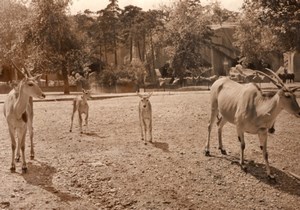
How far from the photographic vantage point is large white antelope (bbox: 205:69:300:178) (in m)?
9.19

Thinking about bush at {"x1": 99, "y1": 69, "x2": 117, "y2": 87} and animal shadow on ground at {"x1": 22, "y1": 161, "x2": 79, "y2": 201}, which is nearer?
animal shadow on ground at {"x1": 22, "y1": 161, "x2": 79, "y2": 201}

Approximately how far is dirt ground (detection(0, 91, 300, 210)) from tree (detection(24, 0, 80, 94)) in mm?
23192

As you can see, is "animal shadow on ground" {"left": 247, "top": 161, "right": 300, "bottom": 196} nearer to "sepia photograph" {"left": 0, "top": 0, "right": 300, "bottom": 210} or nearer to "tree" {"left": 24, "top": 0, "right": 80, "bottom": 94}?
"sepia photograph" {"left": 0, "top": 0, "right": 300, "bottom": 210}

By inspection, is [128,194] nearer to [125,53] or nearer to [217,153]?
[217,153]

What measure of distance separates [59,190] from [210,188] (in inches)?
125

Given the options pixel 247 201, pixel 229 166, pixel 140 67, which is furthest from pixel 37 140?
pixel 140 67

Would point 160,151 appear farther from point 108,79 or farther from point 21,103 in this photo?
point 108,79

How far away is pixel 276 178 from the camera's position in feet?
31.7

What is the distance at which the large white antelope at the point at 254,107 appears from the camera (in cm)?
919

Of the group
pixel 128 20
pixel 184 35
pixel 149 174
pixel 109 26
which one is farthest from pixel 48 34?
pixel 149 174

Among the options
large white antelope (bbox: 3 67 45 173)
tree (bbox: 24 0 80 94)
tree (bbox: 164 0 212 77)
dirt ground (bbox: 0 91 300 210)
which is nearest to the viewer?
dirt ground (bbox: 0 91 300 210)

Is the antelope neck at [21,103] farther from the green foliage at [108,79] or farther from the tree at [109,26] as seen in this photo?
the tree at [109,26]

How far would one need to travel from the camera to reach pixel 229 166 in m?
10.3

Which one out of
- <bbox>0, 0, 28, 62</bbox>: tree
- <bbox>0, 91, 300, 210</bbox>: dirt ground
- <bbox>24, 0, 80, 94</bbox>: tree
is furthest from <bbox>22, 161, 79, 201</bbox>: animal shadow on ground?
<bbox>0, 0, 28, 62</bbox>: tree
